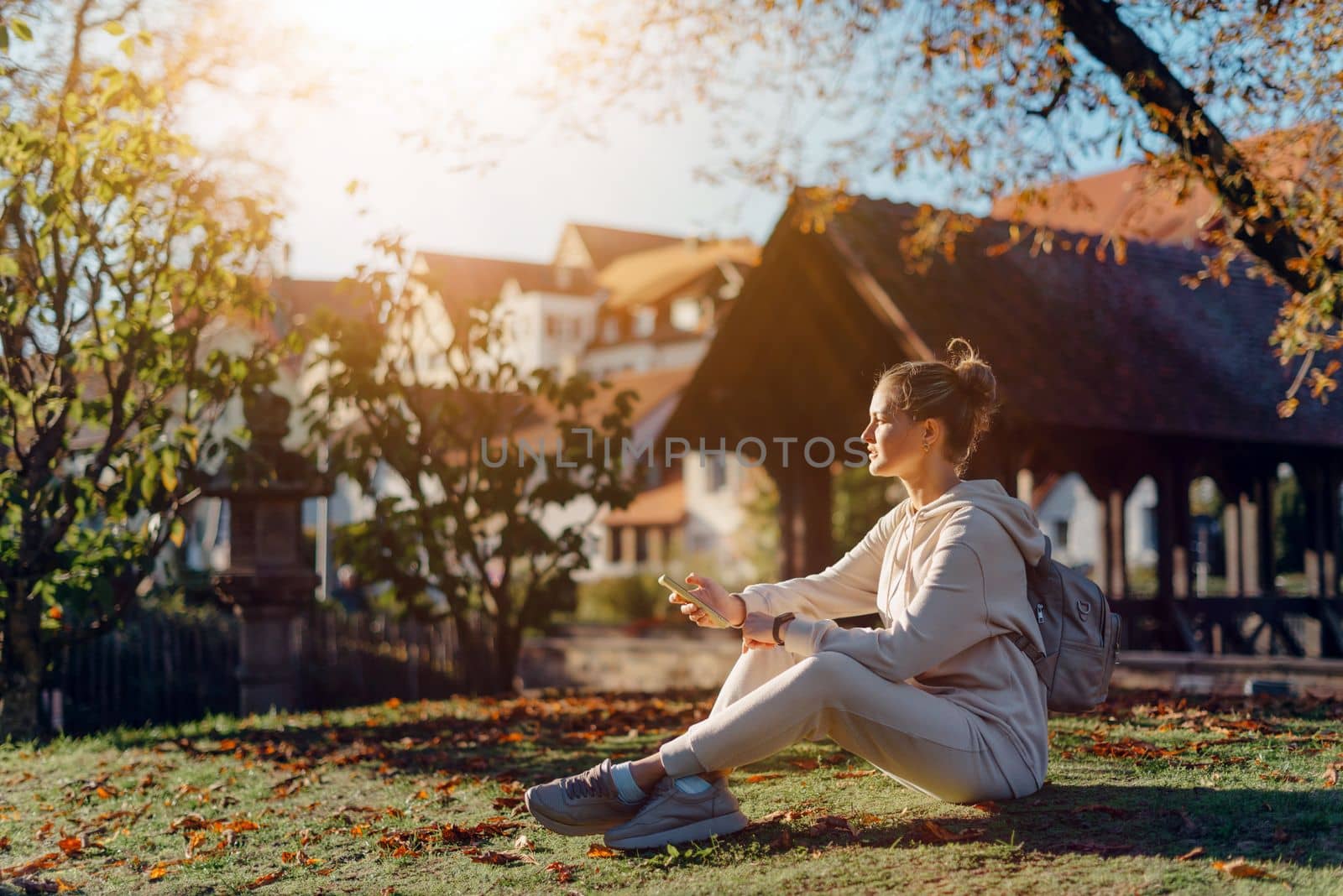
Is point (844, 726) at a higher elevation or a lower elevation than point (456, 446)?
lower

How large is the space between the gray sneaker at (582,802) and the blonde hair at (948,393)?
4.69 feet

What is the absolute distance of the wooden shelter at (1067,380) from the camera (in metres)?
14.5

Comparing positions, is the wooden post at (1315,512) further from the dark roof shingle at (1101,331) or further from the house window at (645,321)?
the house window at (645,321)

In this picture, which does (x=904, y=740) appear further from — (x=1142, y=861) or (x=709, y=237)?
(x=709, y=237)

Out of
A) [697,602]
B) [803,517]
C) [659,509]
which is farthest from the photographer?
[659,509]

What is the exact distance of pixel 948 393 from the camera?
14.3 ft

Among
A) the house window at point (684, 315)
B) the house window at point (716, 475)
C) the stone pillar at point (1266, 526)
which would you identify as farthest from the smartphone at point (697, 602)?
the house window at point (684, 315)

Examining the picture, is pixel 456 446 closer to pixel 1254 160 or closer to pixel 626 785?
pixel 1254 160

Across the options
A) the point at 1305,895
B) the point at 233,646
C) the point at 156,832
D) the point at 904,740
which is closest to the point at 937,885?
the point at 904,740

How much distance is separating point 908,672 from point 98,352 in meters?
6.81

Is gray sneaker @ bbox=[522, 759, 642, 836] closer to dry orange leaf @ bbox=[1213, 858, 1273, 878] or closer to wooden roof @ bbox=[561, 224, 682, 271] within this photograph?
dry orange leaf @ bbox=[1213, 858, 1273, 878]

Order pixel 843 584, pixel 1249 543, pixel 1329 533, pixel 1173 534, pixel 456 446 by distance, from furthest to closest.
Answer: pixel 1249 543 < pixel 1329 533 < pixel 1173 534 < pixel 456 446 < pixel 843 584

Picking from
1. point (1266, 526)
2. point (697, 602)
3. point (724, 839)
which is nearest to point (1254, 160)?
point (697, 602)

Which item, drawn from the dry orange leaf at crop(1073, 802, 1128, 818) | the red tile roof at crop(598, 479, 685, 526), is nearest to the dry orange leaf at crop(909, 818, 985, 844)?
the dry orange leaf at crop(1073, 802, 1128, 818)
